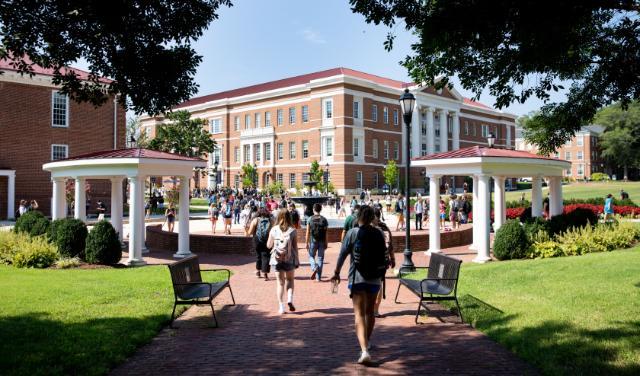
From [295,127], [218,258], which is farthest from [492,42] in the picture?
[295,127]

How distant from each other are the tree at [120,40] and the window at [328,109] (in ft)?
160

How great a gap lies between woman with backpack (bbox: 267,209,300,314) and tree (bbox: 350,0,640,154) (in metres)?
3.32

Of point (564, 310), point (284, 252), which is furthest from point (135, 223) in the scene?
point (564, 310)

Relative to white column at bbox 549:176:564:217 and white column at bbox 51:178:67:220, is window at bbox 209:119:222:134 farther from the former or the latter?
white column at bbox 549:176:564:217

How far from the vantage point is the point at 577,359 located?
598 cm

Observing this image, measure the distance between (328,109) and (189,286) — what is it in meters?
49.5

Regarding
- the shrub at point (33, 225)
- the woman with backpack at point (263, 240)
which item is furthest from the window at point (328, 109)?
the woman with backpack at point (263, 240)

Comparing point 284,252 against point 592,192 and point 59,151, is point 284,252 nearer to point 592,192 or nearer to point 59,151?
point 59,151

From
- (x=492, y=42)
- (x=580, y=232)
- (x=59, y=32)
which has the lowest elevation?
(x=580, y=232)

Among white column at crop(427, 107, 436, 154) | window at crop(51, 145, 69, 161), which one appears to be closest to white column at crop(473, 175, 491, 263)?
window at crop(51, 145, 69, 161)

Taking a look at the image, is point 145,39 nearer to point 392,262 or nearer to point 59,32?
point 59,32

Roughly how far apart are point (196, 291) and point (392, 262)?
3303 mm

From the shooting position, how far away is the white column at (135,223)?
15.2 m

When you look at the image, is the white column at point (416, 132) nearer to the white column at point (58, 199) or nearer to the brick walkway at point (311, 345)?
the white column at point (58, 199)
